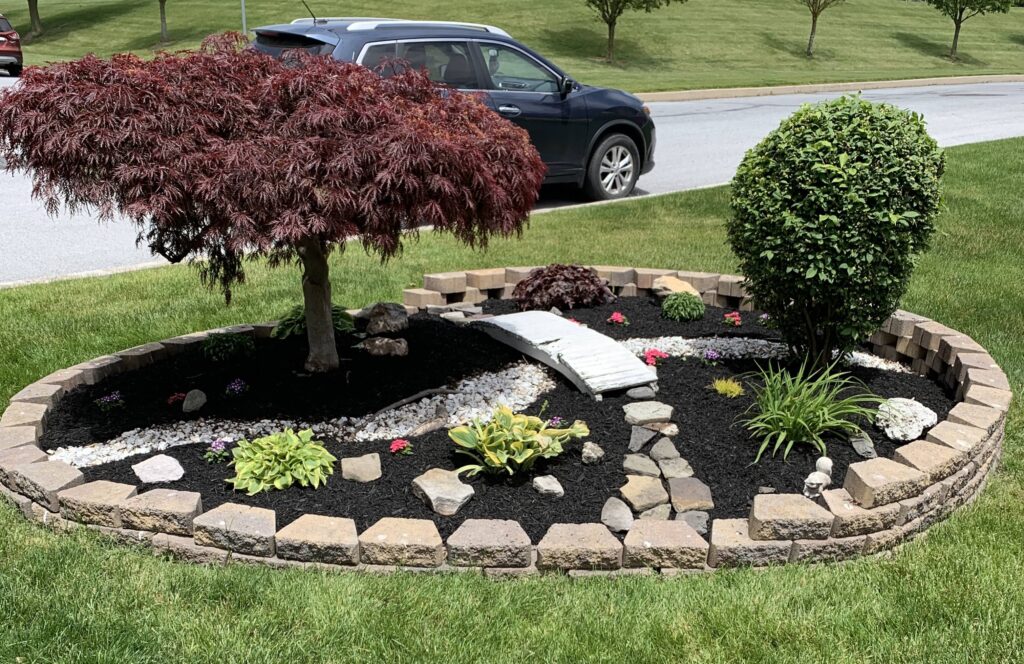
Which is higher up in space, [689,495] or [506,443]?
[506,443]

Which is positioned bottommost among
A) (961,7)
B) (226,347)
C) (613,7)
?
(226,347)

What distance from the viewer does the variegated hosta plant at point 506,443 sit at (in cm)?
382

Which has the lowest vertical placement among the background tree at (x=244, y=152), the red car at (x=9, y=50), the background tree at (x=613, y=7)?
the red car at (x=9, y=50)

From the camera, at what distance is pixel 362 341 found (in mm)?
5348

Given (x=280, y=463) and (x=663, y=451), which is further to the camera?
(x=663, y=451)

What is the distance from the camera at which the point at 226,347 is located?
Answer: 5191mm

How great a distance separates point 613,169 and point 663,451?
715 cm

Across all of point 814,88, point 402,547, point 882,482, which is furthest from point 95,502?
point 814,88

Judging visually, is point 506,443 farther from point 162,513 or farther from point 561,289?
point 561,289

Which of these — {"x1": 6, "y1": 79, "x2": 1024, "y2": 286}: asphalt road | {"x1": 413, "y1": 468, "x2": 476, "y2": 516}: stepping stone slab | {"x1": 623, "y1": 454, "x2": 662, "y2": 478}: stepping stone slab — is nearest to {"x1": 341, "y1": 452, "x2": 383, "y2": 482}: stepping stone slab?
{"x1": 413, "y1": 468, "x2": 476, "y2": 516}: stepping stone slab

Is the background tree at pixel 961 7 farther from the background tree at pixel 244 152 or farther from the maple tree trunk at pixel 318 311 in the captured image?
the background tree at pixel 244 152

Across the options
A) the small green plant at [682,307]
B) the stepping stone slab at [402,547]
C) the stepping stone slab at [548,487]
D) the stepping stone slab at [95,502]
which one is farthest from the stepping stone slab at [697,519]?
the small green plant at [682,307]

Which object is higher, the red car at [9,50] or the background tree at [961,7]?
the background tree at [961,7]

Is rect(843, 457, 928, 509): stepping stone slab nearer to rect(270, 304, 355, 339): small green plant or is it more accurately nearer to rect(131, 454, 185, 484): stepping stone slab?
rect(131, 454, 185, 484): stepping stone slab
